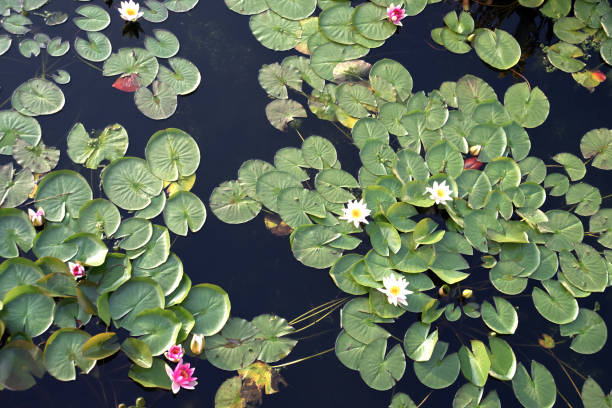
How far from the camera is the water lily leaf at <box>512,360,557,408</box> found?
110 inches

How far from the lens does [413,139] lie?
3381 millimetres

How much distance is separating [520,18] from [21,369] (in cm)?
405

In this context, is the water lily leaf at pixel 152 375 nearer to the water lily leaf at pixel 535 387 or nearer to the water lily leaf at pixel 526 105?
the water lily leaf at pixel 535 387

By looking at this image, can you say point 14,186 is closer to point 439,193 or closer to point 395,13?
point 439,193

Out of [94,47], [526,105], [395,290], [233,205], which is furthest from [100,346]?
[526,105]

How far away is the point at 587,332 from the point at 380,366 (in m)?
1.21

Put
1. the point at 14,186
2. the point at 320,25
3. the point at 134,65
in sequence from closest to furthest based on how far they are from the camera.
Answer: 1. the point at 14,186
2. the point at 134,65
3. the point at 320,25

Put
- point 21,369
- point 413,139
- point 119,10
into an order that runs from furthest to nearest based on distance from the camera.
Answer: point 119,10 < point 413,139 < point 21,369

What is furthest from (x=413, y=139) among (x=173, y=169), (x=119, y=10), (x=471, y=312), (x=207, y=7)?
(x=119, y=10)

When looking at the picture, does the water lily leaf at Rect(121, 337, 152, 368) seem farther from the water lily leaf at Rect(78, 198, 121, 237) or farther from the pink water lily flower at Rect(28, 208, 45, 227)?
the pink water lily flower at Rect(28, 208, 45, 227)

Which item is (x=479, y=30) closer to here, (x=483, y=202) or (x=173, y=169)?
(x=483, y=202)

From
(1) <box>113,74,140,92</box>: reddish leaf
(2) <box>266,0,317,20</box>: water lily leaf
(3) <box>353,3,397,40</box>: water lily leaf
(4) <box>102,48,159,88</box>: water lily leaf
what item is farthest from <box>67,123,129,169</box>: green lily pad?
Result: (3) <box>353,3,397,40</box>: water lily leaf

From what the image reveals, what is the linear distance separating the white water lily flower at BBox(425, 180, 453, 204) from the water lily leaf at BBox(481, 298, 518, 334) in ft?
2.06

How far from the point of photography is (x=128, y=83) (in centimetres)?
353
